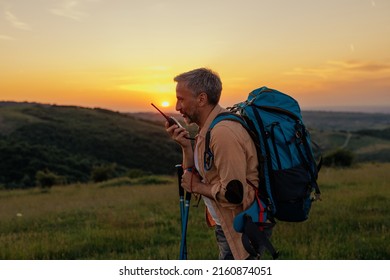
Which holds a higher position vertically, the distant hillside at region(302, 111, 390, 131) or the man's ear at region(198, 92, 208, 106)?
the man's ear at region(198, 92, 208, 106)

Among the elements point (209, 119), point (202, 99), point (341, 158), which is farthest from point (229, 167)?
point (341, 158)

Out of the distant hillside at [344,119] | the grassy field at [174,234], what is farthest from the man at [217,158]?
the distant hillside at [344,119]

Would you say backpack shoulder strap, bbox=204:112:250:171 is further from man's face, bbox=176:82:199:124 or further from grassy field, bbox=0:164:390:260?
grassy field, bbox=0:164:390:260

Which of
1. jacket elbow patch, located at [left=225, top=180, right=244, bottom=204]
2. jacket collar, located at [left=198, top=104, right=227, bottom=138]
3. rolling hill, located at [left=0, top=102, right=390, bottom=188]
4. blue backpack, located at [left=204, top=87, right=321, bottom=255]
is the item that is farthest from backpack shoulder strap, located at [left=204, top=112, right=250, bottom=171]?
rolling hill, located at [left=0, top=102, right=390, bottom=188]

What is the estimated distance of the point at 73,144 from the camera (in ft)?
240

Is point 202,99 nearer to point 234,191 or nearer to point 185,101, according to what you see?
point 185,101

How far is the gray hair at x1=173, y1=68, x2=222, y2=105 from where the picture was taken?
10.8 feet

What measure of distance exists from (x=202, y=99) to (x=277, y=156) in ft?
2.20

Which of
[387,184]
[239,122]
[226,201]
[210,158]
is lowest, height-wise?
[387,184]

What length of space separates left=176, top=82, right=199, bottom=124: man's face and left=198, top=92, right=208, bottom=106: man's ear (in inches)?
1.2

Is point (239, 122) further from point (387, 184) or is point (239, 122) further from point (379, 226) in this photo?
point (387, 184)

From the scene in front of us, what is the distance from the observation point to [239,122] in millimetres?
3191
